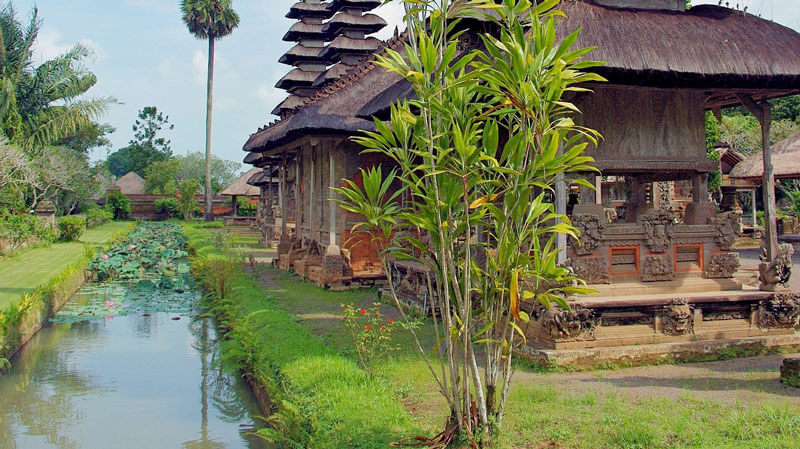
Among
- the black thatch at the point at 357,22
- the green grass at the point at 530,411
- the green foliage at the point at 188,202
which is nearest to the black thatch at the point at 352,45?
the black thatch at the point at 357,22

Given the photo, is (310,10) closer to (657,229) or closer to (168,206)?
(657,229)

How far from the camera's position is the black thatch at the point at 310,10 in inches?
908

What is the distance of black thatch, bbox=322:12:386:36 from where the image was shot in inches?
760

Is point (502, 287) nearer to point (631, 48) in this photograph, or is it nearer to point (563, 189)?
point (563, 189)

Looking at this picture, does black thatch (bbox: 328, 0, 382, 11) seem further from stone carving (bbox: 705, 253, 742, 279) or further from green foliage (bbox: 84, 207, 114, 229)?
green foliage (bbox: 84, 207, 114, 229)

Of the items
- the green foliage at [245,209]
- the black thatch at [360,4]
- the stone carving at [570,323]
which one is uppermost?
the black thatch at [360,4]

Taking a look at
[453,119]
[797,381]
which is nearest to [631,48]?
[797,381]

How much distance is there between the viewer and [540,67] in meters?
4.57

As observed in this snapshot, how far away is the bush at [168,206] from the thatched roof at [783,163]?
38.7 meters

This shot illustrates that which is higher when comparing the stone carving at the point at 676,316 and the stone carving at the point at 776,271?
the stone carving at the point at 776,271

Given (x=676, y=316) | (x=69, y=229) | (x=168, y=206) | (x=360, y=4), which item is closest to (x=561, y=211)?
(x=676, y=316)

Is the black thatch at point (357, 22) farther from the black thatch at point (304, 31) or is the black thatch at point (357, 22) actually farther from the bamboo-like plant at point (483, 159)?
the bamboo-like plant at point (483, 159)

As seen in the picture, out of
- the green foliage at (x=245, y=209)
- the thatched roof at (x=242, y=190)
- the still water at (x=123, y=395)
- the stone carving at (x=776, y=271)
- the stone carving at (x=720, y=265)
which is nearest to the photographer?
the still water at (x=123, y=395)

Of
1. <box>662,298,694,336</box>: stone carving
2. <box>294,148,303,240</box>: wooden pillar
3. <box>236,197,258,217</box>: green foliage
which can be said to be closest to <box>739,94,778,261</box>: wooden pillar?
<box>662,298,694,336</box>: stone carving
